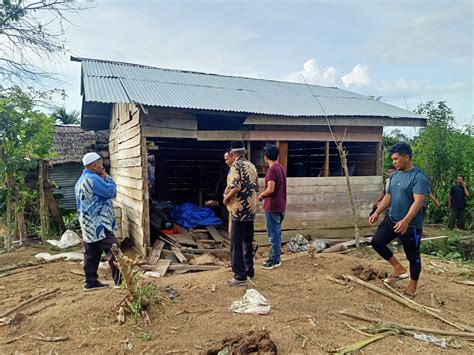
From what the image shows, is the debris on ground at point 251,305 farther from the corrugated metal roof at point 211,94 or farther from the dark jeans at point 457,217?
the dark jeans at point 457,217

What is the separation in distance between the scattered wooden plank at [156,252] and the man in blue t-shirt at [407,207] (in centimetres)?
368

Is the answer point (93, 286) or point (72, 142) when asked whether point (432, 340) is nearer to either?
point (93, 286)

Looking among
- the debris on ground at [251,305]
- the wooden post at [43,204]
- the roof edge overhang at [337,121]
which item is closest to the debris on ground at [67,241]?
the wooden post at [43,204]

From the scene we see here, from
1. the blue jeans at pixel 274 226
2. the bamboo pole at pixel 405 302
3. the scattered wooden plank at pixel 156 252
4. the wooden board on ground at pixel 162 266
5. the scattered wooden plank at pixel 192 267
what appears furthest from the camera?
the scattered wooden plank at pixel 156 252

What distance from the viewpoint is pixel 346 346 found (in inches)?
133

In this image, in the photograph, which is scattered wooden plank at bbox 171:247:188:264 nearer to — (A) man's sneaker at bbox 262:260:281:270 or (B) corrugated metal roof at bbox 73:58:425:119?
(A) man's sneaker at bbox 262:260:281:270

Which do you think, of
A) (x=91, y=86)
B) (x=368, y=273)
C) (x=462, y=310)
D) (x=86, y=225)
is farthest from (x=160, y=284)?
(x=91, y=86)

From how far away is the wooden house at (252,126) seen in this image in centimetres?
690

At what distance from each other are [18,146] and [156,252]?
13.2 feet

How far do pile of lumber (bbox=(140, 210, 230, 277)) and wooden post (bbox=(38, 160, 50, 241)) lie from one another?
2.45 metres

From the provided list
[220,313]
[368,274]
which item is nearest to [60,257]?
[220,313]

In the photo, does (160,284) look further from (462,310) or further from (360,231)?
(360,231)

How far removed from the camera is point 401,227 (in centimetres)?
421

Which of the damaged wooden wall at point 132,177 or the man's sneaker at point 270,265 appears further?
the damaged wooden wall at point 132,177
